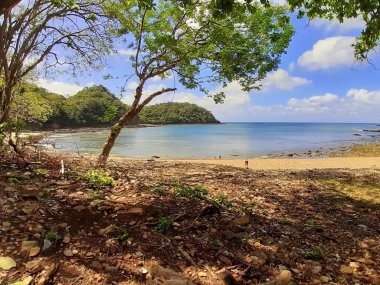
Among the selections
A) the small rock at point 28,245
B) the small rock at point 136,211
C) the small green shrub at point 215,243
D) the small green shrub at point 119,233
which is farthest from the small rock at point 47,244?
the small green shrub at point 215,243

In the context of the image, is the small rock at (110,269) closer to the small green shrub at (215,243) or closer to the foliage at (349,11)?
the small green shrub at (215,243)

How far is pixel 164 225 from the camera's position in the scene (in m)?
5.37

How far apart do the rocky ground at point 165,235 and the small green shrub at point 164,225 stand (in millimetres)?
18

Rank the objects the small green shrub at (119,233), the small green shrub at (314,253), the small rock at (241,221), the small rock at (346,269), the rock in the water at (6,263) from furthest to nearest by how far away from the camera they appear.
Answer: the small rock at (241,221), the small green shrub at (314,253), the small rock at (346,269), the small green shrub at (119,233), the rock in the water at (6,263)

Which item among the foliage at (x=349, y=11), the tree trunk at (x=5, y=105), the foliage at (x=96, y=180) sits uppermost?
the foliage at (x=349, y=11)

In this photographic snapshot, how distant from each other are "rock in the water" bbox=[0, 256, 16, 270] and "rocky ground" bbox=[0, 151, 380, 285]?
11 mm

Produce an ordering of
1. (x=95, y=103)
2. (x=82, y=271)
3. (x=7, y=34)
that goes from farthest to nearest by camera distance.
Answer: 1. (x=95, y=103)
2. (x=7, y=34)
3. (x=82, y=271)

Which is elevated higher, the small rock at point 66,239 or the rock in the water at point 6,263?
the small rock at point 66,239

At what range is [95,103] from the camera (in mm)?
103250

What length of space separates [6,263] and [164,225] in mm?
2179

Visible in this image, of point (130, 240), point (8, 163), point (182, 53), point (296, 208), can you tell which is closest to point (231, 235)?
point (130, 240)

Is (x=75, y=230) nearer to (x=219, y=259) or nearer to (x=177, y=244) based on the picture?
(x=177, y=244)

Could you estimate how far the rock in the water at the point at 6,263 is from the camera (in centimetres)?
400

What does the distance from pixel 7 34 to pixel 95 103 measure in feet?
312
